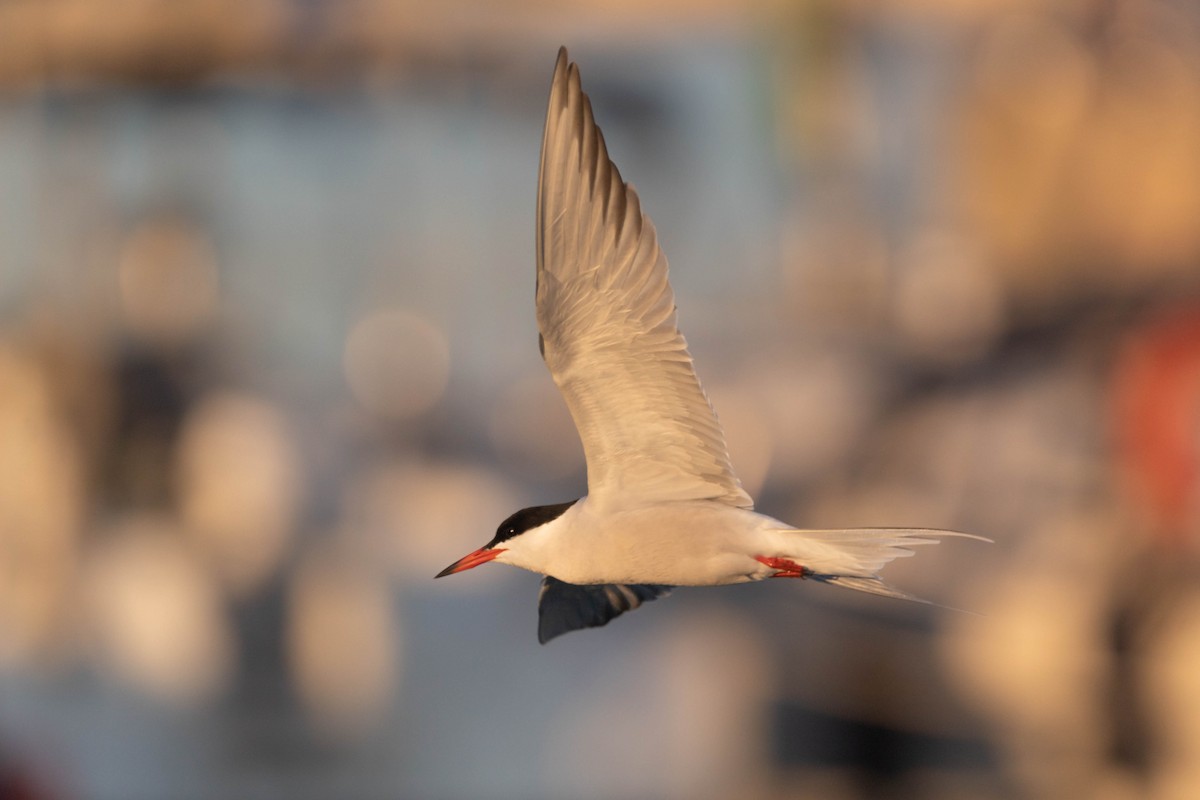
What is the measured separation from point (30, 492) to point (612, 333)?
50.1ft

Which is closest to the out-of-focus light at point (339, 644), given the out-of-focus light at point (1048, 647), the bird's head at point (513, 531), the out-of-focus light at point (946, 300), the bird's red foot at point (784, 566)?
the out-of-focus light at point (946, 300)

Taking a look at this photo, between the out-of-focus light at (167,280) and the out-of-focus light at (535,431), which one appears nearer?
the out-of-focus light at (167,280)

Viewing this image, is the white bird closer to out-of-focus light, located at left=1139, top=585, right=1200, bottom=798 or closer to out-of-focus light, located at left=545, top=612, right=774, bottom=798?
out-of-focus light, located at left=1139, top=585, right=1200, bottom=798

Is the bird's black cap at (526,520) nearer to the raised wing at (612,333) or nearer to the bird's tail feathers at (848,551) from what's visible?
the raised wing at (612,333)

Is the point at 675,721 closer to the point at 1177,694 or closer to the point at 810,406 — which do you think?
the point at 810,406

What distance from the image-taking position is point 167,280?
60.1 ft

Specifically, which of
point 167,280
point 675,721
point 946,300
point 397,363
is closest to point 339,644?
point 397,363

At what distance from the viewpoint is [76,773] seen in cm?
1466

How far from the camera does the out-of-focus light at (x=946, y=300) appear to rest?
45.4ft

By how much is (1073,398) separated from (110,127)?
34.0ft

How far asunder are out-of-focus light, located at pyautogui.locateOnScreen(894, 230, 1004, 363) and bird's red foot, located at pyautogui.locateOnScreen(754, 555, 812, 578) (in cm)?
1095

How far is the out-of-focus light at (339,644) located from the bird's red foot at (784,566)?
15837mm

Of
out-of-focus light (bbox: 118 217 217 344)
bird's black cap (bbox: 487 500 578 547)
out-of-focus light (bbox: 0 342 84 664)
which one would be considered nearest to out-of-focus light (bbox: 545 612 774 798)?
out-of-focus light (bbox: 0 342 84 664)

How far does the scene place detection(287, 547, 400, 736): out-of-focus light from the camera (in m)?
18.1
